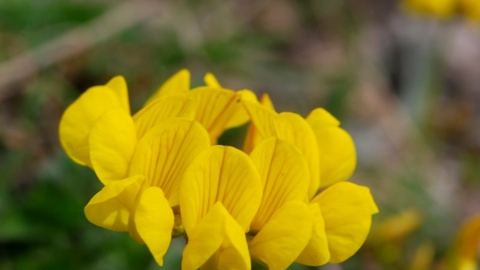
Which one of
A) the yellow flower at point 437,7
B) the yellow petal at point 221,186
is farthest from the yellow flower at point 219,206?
the yellow flower at point 437,7

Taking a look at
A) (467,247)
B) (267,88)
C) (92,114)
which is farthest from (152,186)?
(267,88)

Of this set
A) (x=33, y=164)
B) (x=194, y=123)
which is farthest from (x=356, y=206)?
(x=33, y=164)

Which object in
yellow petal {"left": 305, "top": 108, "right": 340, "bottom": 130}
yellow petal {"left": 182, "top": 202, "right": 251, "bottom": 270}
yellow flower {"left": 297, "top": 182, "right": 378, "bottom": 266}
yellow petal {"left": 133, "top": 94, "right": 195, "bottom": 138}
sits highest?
yellow petal {"left": 133, "top": 94, "right": 195, "bottom": 138}

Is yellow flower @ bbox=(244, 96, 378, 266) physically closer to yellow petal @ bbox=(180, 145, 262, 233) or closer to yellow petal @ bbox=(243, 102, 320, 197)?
yellow petal @ bbox=(243, 102, 320, 197)

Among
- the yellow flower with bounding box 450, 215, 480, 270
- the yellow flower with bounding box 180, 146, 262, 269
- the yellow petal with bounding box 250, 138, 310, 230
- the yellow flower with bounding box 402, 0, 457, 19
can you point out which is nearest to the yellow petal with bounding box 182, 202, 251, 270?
the yellow flower with bounding box 180, 146, 262, 269

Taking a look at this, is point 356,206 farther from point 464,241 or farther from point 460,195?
point 460,195

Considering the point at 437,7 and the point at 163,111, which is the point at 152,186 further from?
the point at 437,7

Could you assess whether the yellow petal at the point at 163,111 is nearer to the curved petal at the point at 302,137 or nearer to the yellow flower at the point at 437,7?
the curved petal at the point at 302,137

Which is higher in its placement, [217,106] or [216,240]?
[217,106]
